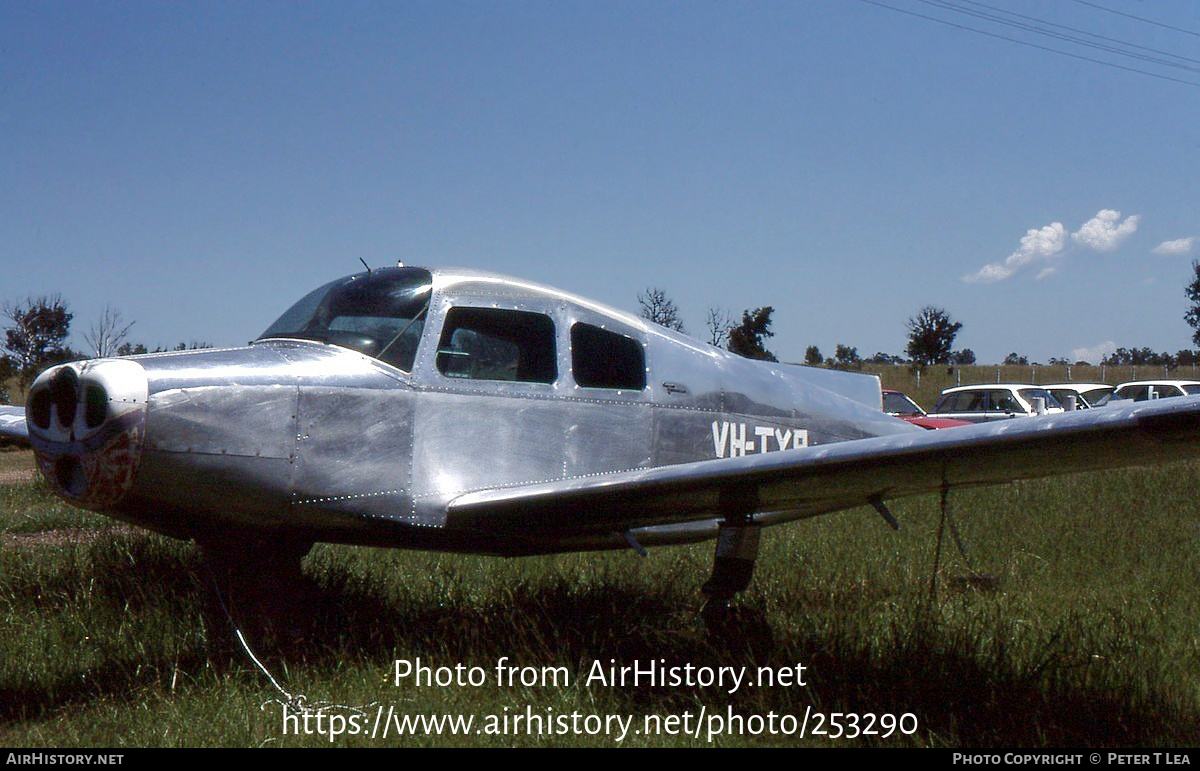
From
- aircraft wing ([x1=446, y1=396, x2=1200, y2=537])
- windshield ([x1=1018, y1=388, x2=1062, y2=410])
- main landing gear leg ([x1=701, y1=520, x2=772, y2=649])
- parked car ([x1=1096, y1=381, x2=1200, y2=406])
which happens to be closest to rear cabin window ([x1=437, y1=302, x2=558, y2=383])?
aircraft wing ([x1=446, y1=396, x2=1200, y2=537])

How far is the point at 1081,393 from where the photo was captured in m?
23.1

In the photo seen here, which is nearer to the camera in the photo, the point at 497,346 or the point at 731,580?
the point at 497,346

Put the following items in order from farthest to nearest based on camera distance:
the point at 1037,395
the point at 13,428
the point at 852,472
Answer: the point at 1037,395
the point at 13,428
the point at 852,472

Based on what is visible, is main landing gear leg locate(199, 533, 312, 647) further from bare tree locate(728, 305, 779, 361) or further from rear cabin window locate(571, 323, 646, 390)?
bare tree locate(728, 305, 779, 361)

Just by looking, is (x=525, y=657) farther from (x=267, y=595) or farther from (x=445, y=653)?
(x=267, y=595)

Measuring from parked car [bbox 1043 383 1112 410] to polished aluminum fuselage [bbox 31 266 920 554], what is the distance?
45.5 ft

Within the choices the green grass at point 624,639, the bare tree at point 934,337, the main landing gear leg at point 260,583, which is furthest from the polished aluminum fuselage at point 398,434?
the bare tree at point 934,337

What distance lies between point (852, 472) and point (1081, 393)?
2235 centimetres

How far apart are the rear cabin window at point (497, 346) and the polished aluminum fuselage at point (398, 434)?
6 cm

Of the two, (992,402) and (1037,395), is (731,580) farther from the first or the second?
(992,402)

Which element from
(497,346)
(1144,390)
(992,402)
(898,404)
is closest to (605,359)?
(497,346)

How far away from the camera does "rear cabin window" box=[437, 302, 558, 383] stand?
4.74m

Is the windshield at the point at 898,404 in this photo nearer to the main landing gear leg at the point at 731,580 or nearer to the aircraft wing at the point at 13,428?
the main landing gear leg at the point at 731,580
